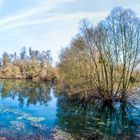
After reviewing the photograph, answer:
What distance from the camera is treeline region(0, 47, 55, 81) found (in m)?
109

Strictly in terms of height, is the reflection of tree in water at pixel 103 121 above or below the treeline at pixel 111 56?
below

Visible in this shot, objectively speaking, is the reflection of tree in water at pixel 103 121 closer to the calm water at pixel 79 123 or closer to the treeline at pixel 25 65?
the calm water at pixel 79 123

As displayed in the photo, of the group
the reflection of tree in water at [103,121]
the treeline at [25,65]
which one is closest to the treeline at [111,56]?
the reflection of tree in water at [103,121]

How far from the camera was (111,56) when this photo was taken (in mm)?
37938

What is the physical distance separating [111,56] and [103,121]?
13827 mm

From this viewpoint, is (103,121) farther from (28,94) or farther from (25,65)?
(25,65)

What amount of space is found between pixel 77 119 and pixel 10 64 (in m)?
93.0

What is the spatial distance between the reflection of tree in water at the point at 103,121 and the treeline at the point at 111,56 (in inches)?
141

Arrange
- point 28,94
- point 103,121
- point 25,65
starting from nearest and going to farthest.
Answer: point 103,121 → point 28,94 → point 25,65

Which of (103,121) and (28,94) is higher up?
(28,94)

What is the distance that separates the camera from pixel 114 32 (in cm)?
3762

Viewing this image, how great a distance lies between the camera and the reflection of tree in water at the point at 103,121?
2108 cm

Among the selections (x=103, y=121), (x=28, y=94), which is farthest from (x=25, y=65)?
(x=103, y=121)

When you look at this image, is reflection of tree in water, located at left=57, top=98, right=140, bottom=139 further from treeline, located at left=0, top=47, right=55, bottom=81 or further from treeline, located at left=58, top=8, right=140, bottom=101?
treeline, located at left=0, top=47, right=55, bottom=81
